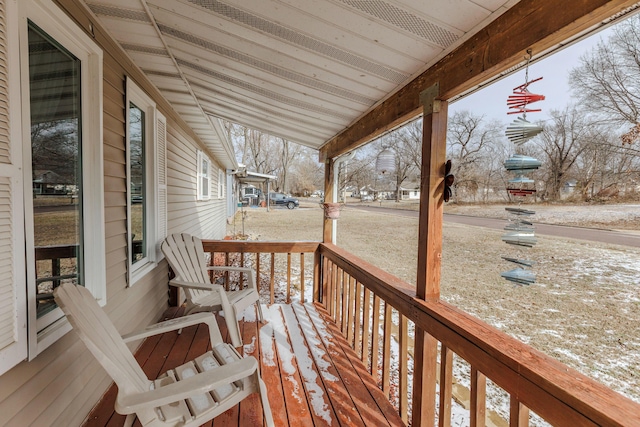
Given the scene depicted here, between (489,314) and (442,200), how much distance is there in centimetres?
381

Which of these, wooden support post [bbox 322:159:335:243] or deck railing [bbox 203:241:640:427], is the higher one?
wooden support post [bbox 322:159:335:243]

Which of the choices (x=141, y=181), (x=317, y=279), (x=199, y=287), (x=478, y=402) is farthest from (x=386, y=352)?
(x=141, y=181)

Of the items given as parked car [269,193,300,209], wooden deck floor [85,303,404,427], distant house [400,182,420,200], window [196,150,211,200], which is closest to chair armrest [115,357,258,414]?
wooden deck floor [85,303,404,427]

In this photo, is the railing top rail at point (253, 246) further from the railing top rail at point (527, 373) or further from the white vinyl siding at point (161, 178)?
the railing top rail at point (527, 373)

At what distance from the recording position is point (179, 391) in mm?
1243

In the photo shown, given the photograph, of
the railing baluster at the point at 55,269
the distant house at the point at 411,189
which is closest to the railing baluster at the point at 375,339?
the distant house at the point at 411,189

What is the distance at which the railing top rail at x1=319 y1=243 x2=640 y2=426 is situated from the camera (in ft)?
2.82

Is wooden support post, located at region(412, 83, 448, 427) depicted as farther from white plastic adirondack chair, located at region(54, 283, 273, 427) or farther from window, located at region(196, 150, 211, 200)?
window, located at region(196, 150, 211, 200)

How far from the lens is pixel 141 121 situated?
106 inches

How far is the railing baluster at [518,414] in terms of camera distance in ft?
3.70

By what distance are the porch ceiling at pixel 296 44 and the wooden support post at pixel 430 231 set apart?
29 centimetres

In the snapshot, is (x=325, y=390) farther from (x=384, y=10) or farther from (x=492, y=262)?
(x=492, y=262)

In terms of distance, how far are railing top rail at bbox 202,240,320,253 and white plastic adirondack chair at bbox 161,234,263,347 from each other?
8.0 inches

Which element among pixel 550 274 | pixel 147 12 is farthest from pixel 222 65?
pixel 550 274
